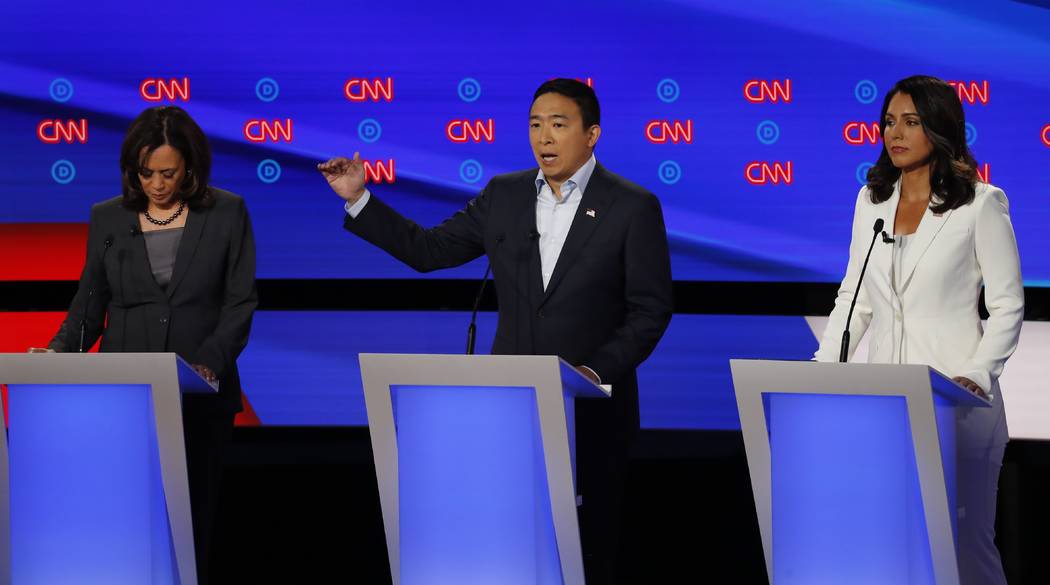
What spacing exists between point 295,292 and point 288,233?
0.21 metres

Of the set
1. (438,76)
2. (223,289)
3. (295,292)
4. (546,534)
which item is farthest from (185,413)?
(438,76)

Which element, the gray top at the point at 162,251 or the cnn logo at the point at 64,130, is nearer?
the gray top at the point at 162,251

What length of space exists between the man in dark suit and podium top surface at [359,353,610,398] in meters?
0.56

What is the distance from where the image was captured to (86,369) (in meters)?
2.82

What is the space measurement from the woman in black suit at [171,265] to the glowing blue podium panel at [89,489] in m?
0.50

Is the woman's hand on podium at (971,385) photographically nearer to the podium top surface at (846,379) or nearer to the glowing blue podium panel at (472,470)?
the podium top surface at (846,379)

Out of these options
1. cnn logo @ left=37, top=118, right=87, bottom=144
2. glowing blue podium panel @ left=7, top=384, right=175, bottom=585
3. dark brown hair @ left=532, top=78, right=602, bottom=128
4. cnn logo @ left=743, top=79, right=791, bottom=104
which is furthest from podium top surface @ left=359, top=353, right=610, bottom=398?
cnn logo @ left=37, top=118, right=87, bottom=144

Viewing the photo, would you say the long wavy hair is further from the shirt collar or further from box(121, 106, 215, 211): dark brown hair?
box(121, 106, 215, 211): dark brown hair

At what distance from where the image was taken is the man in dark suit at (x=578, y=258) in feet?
10.7

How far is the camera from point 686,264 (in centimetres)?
462

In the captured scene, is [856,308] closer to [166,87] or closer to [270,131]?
[270,131]

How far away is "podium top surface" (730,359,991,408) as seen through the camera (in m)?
2.53

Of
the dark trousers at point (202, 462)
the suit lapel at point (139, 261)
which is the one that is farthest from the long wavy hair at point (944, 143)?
the suit lapel at point (139, 261)

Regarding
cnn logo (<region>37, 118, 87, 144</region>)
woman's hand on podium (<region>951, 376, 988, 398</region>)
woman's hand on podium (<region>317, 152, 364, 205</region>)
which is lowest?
woman's hand on podium (<region>951, 376, 988, 398</region>)
